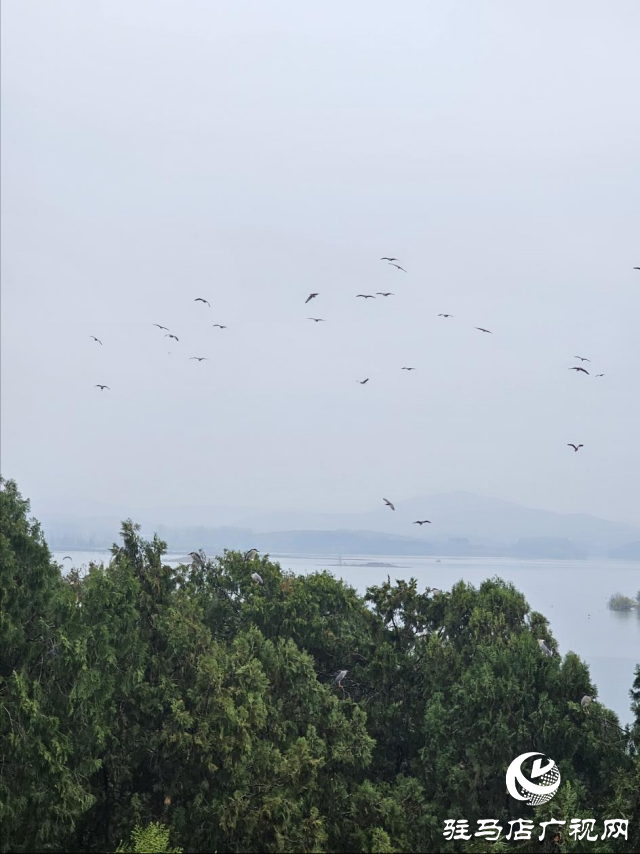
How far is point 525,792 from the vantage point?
24297 millimetres

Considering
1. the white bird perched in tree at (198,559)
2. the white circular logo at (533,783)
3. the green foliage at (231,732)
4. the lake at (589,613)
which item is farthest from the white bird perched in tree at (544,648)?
the white bird perched in tree at (198,559)

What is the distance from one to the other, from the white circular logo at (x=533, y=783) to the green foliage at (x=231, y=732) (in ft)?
1.35

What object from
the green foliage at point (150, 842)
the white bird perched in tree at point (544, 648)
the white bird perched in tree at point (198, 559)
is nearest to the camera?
the green foliage at point (150, 842)

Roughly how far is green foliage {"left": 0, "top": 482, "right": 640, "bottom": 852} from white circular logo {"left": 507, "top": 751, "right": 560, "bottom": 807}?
0.41 m

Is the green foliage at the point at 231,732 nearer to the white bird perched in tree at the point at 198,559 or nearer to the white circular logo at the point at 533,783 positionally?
the white circular logo at the point at 533,783

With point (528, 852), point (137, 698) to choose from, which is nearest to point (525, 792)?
point (528, 852)

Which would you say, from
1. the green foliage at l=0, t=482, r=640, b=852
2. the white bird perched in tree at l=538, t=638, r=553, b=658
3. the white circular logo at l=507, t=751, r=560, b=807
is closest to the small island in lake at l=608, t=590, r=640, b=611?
the white bird perched in tree at l=538, t=638, r=553, b=658

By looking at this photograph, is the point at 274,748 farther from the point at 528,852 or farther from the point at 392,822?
the point at 528,852

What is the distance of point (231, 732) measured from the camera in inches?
933

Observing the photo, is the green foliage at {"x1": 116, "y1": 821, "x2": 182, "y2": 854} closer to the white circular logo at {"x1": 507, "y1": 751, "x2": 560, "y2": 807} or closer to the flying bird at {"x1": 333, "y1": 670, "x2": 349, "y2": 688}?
the white circular logo at {"x1": 507, "y1": 751, "x2": 560, "y2": 807}

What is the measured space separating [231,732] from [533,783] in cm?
802

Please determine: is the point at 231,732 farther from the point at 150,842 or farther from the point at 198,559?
the point at 198,559

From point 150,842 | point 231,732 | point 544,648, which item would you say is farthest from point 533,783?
point 150,842

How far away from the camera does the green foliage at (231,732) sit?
22094 mm
